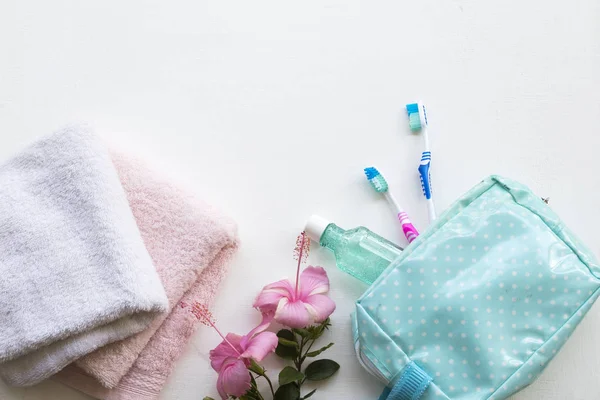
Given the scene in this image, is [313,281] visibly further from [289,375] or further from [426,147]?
[426,147]

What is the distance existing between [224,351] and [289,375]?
98 mm

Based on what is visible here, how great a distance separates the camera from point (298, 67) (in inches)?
39.4

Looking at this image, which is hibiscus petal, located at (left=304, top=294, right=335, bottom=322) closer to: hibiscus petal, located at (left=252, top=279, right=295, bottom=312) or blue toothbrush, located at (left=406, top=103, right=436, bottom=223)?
hibiscus petal, located at (left=252, top=279, right=295, bottom=312)

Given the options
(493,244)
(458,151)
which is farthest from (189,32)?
(493,244)

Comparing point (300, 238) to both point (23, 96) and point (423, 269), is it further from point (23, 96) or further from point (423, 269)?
point (23, 96)

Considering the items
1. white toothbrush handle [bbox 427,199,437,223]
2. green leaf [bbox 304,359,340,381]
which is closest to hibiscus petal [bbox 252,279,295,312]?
green leaf [bbox 304,359,340,381]

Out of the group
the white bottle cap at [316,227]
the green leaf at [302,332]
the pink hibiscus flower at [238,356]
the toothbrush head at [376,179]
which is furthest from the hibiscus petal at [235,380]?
the toothbrush head at [376,179]

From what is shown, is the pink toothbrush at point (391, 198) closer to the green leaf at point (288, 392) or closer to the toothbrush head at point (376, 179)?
the toothbrush head at point (376, 179)

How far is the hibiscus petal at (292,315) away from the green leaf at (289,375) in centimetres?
7

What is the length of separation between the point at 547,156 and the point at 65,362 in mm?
785

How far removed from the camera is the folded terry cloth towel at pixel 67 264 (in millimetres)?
804

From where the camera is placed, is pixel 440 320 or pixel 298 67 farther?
pixel 298 67

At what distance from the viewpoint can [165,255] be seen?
887 millimetres

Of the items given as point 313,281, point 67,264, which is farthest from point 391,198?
point 67,264
